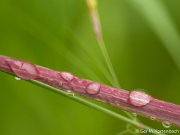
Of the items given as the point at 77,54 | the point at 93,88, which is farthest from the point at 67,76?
the point at 77,54

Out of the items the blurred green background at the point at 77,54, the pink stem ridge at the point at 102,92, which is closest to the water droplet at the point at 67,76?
the pink stem ridge at the point at 102,92

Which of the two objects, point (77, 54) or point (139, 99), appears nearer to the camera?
point (139, 99)

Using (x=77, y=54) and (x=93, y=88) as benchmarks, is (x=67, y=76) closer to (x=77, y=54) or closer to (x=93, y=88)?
(x=93, y=88)

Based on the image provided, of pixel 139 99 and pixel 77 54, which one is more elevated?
pixel 77 54

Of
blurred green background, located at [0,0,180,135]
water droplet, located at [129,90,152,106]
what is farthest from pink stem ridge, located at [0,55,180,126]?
blurred green background, located at [0,0,180,135]

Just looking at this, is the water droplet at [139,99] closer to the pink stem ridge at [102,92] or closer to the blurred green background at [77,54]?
the pink stem ridge at [102,92]

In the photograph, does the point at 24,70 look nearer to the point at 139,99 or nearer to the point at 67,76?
the point at 67,76
